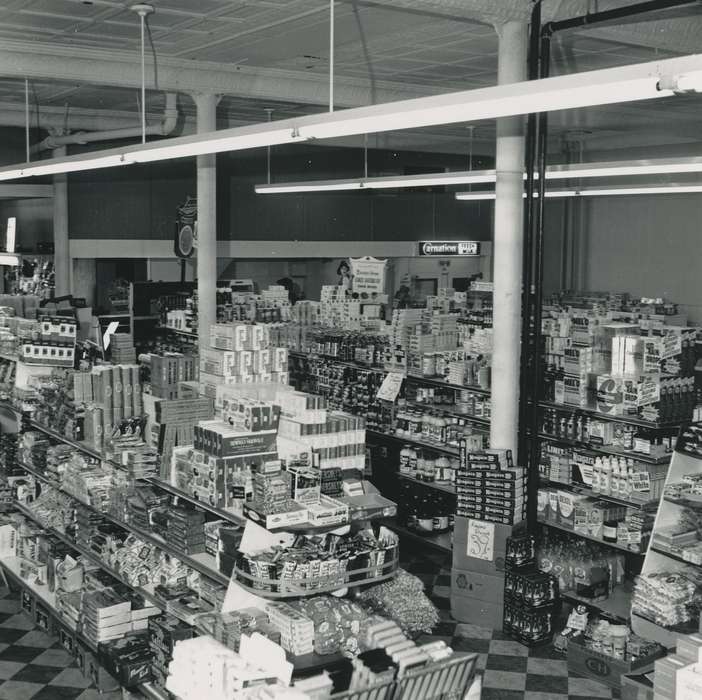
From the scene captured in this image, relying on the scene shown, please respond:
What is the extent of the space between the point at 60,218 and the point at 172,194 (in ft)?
7.72

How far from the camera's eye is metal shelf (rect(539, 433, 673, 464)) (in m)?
7.39

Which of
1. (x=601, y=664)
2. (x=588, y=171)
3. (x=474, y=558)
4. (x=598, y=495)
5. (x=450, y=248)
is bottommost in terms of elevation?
(x=601, y=664)

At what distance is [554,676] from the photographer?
6949 mm

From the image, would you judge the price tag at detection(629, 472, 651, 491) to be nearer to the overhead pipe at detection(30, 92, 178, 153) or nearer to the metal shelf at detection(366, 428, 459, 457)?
the metal shelf at detection(366, 428, 459, 457)

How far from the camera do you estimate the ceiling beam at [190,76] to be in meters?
9.15

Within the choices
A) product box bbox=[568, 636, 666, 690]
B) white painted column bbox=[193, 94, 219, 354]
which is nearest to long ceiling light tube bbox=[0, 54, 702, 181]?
product box bbox=[568, 636, 666, 690]

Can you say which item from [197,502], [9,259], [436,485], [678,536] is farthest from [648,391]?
[9,259]

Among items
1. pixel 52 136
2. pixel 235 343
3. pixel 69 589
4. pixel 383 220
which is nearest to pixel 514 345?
pixel 235 343

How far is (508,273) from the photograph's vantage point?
7.68 metres

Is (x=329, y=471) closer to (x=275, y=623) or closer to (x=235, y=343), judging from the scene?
(x=275, y=623)

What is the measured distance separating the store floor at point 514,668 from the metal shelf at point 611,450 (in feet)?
5.38

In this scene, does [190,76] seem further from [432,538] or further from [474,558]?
[474,558]

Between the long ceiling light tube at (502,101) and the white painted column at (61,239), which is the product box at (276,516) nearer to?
the long ceiling light tube at (502,101)

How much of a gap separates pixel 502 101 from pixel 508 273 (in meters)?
4.16
